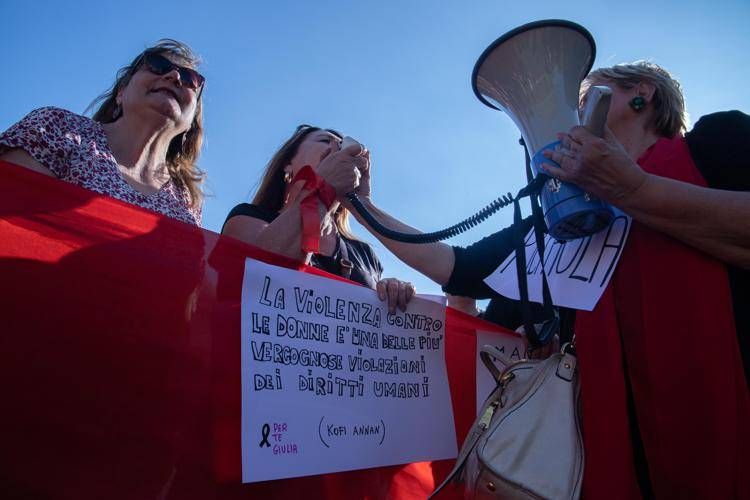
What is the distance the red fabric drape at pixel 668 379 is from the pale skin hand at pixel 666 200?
0.16ft

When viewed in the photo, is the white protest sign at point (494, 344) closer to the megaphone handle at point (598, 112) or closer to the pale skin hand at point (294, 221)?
the pale skin hand at point (294, 221)

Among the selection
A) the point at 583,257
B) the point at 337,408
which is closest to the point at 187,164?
the point at 337,408

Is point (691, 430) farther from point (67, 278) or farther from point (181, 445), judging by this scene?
point (67, 278)

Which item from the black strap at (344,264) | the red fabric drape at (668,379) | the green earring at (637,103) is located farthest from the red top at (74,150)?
the green earring at (637,103)

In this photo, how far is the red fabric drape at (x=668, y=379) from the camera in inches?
44.0

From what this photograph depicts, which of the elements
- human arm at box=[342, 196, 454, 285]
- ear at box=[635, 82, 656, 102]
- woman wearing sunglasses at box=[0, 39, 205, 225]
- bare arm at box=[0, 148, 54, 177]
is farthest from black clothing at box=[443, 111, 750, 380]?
bare arm at box=[0, 148, 54, 177]

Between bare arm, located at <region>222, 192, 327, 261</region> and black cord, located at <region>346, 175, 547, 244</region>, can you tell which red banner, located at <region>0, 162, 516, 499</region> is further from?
black cord, located at <region>346, 175, 547, 244</region>

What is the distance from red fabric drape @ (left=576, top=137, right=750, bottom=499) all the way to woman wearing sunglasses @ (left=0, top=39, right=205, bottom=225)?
5.06ft

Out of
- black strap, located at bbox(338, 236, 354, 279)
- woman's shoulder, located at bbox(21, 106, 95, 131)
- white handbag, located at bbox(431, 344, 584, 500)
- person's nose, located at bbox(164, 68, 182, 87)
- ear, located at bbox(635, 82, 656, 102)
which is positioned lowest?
white handbag, located at bbox(431, 344, 584, 500)

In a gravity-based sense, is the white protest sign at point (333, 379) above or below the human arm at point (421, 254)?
below

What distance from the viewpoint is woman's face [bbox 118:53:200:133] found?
219 cm

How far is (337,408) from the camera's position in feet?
5.45

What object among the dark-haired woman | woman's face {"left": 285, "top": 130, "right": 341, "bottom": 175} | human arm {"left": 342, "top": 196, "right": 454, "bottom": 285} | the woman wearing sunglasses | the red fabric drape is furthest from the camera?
woman's face {"left": 285, "top": 130, "right": 341, "bottom": 175}

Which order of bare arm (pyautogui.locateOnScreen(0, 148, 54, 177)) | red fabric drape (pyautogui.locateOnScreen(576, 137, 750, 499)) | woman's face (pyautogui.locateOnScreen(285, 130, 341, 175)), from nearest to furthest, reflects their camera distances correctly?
red fabric drape (pyautogui.locateOnScreen(576, 137, 750, 499)) → bare arm (pyautogui.locateOnScreen(0, 148, 54, 177)) → woman's face (pyautogui.locateOnScreen(285, 130, 341, 175))
